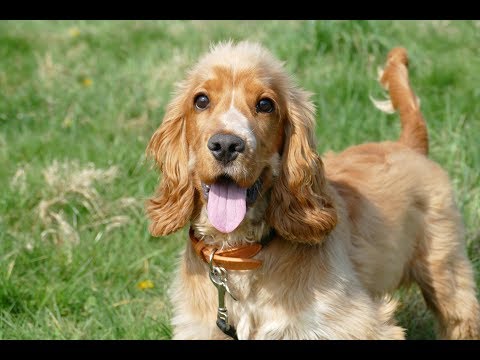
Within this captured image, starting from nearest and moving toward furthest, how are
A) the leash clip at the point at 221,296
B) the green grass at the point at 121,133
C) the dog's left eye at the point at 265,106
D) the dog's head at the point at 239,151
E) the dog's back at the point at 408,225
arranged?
the dog's head at the point at 239,151, the dog's left eye at the point at 265,106, the leash clip at the point at 221,296, the dog's back at the point at 408,225, the green grass at the point at 121,133

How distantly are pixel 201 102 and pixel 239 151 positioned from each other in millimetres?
404

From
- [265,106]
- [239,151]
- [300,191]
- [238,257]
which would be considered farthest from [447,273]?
[239,151]

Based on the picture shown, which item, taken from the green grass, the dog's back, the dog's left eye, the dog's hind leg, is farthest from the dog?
the green grass

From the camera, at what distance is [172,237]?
5258mm

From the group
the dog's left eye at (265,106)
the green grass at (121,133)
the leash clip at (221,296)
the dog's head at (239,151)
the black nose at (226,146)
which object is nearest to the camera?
the black nose at (226,146)

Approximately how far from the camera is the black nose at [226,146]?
10.6ft

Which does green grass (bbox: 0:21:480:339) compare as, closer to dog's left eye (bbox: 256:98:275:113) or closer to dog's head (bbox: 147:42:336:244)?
dog's head (bbox: 147:42:336:244)

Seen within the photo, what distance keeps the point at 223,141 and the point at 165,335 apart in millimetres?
1466

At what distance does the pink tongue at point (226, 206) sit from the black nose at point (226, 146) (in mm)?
179

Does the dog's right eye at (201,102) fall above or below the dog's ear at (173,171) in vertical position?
above

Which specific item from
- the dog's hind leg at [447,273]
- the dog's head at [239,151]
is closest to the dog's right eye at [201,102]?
the dog's head at [239,151]

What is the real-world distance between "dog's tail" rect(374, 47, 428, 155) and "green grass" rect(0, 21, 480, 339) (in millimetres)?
903

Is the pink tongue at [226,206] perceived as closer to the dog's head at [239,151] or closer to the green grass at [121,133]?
the dog's head at [239,151]
